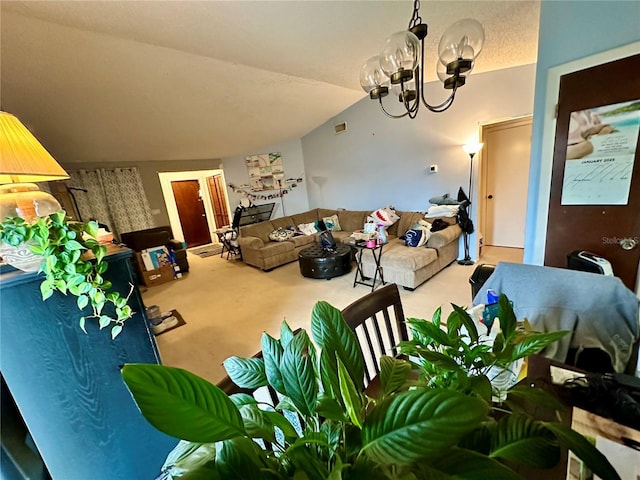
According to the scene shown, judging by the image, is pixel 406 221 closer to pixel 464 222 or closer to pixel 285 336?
pixel 464 222

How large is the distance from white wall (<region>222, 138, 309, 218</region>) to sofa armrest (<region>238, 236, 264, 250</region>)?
6.79 ft

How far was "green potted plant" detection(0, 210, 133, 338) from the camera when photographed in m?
0.79

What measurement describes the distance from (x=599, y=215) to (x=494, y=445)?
2.23 metres

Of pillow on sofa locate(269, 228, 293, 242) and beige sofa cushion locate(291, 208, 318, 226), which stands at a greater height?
beige sofa cushion locate(291, 208, 318, 226)

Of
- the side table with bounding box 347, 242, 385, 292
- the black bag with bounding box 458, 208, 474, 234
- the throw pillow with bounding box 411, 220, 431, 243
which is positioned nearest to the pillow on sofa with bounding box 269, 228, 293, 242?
the side table with bounding box 347, 242, 385, 292

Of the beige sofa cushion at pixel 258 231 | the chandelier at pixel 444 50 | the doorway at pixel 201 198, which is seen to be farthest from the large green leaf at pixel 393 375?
the doorway at pixel 201 198

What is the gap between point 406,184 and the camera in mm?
4551

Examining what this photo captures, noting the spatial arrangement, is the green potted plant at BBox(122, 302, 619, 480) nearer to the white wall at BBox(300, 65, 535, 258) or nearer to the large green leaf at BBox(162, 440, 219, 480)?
the large green leaf at BBox(162, 440, 219, 480)

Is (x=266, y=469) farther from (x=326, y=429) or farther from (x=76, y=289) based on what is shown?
(x=76, y=289)

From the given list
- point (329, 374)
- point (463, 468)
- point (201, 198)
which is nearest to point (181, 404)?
point (329, 374)

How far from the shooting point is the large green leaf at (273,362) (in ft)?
1.55

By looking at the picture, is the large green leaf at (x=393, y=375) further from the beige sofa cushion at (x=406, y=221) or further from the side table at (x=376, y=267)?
the beige sofa cushion at (x=406, y=221)

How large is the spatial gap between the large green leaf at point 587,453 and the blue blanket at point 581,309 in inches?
44.1

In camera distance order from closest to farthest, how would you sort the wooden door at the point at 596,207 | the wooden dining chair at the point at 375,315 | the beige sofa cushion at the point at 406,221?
the wooden dining chair at the point at 375,315 < the wooden door at the point at 596,207 < the beige sofa cushion at the point at 406,221
